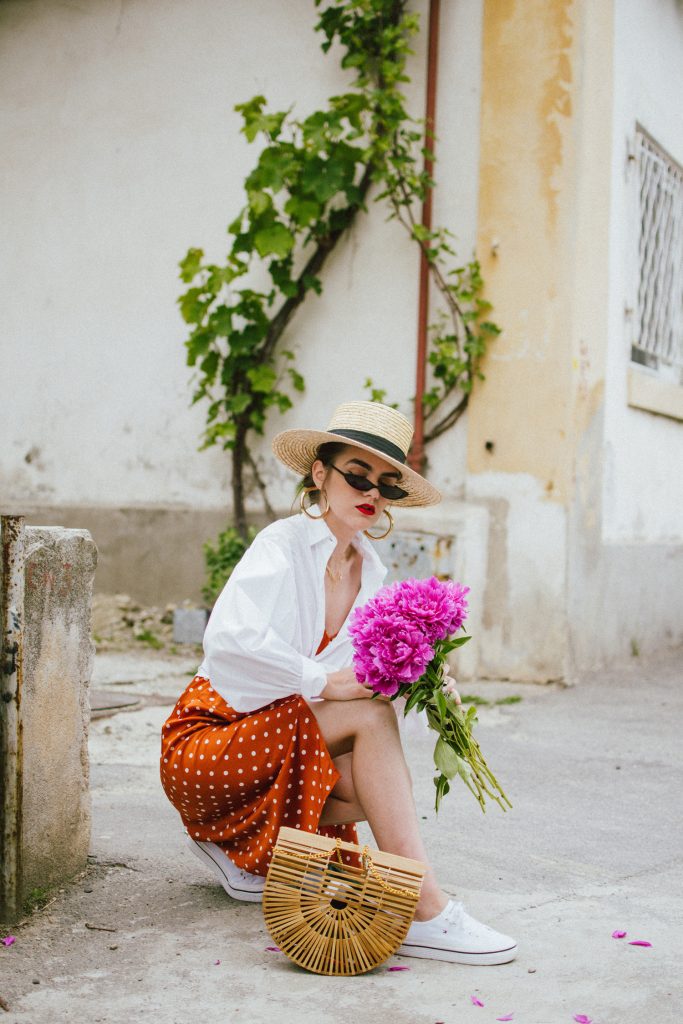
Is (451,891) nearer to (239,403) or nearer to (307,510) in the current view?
(307,510)

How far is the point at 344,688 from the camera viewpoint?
263 cm

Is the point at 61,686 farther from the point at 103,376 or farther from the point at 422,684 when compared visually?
the point at 103,376

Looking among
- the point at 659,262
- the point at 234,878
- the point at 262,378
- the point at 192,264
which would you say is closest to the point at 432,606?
the point at 234,878

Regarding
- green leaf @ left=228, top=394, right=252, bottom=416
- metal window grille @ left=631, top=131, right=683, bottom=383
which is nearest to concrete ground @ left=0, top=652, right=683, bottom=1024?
green leaf @ left=228, top=394, right=252, bottom=416

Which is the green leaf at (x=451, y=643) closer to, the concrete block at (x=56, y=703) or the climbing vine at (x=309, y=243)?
the concrete block at (x=56, y=703)

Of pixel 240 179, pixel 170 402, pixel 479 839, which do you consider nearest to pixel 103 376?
pixel 170 402

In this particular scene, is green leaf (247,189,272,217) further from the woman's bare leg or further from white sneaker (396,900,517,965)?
white sneaker (396,900,517,965)

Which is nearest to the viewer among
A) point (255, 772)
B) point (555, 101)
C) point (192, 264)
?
point (255, 772)

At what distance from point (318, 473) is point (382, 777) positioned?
2.57ft

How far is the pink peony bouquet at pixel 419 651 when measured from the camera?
251 cm

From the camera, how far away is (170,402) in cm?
756

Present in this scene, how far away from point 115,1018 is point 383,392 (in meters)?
4.76

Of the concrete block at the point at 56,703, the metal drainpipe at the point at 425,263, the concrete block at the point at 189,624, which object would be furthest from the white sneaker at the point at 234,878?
the concrete block at the point at 189,624

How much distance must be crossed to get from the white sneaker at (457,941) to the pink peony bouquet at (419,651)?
258mm
